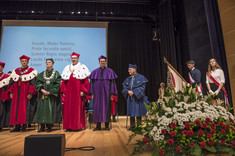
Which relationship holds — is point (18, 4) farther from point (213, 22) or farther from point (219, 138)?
point (219, 138)

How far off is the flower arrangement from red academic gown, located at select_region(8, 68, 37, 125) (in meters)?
3.46

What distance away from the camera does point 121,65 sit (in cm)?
880

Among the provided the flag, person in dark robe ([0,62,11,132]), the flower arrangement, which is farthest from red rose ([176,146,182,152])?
person in dark robe ([0,62,11,132])

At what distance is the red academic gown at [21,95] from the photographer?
4016 millimetres

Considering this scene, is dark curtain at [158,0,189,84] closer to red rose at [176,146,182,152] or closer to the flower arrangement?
the flower arrangement

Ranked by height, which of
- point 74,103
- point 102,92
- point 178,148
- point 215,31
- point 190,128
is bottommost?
point 178,148

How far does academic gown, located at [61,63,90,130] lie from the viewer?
3861 millimetres

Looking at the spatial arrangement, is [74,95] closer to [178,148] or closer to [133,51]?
[178,148]

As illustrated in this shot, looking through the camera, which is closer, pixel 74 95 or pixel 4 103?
pixel 74 95

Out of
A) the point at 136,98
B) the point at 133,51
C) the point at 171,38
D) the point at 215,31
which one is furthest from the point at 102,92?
the point at 133,51

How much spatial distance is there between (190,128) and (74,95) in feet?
9.88

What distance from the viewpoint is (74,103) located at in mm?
3934

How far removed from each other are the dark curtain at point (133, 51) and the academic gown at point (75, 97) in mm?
4632

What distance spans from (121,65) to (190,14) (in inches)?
158
